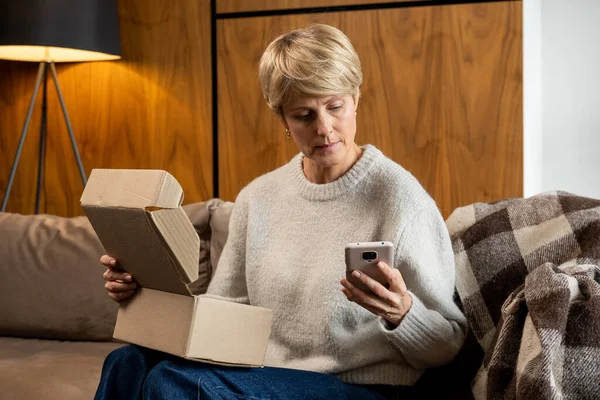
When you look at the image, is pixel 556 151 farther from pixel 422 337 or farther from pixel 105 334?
pixel 105 334

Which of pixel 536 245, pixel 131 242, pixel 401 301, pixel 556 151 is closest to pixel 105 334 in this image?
pixel 131 242

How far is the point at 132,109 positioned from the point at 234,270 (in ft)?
3.76

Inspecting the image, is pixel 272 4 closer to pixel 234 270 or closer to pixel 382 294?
pixel 234 270

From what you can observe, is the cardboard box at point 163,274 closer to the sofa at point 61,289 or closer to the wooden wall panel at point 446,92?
the sofa at point 61,289

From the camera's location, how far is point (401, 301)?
1.55 meters

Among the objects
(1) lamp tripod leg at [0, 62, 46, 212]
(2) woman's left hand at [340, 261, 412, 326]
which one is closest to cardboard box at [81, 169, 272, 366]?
(2) woman's left hand at [340, 261, 412, 326]

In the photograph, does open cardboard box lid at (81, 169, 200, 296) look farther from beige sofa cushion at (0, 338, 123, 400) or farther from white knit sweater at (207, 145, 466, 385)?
beige sofa cushion at (0, 338, 123, 400)

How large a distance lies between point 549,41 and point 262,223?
4.23 feet

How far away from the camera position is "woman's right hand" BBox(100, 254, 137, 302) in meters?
1.62

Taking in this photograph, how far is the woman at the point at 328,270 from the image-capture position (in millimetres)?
1581

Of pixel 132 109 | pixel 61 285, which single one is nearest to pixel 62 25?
pixel 132 109

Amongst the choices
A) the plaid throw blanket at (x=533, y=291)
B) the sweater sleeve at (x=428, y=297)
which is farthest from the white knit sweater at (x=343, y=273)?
the plaid throw blanket at (x=533, y=291)

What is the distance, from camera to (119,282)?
162 centimetres

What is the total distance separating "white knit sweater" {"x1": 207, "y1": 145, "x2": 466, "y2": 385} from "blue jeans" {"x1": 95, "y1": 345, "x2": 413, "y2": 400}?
9 centimetres
